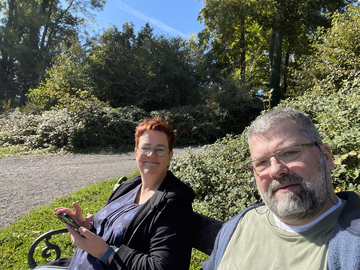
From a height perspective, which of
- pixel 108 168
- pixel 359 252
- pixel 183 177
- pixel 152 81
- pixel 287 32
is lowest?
pixel 108 168

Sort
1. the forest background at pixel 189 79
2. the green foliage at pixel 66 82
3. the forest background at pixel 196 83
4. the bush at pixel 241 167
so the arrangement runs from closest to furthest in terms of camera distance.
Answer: the bush at pixel 241 167
the forest background at pixel 196 83
the forest background at pixel 189 79
the green foliage at pixel 66 82

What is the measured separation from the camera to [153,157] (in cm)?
204

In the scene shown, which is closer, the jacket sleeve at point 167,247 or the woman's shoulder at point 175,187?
the jacket sleeve at point 167,247

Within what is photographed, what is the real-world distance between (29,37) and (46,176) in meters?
26.6

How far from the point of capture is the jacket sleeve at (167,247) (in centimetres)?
152

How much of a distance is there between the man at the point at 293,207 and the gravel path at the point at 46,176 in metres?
4.02

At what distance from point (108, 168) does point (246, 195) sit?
19.4 feet

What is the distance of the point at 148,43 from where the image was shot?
18938 mm

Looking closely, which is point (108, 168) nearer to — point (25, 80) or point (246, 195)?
point (246, 195)

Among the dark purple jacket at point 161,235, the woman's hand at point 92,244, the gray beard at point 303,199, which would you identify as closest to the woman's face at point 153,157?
the dark purple jacket at point 161,235

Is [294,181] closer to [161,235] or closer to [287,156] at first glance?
[287,156]

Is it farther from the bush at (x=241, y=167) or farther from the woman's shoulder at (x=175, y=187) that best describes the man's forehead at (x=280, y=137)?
the bush at (x=241, y=167)

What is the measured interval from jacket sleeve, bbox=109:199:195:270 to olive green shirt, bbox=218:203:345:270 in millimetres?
292

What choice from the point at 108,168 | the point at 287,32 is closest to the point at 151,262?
the point at 108,168
